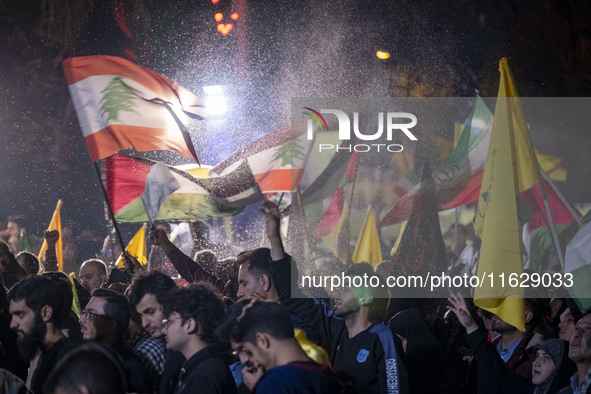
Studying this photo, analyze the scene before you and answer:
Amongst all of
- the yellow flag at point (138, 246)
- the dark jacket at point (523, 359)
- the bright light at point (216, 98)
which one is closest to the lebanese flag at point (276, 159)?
the yellow flag at point (138, 246)

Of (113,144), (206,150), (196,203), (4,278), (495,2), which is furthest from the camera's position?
(495,2)

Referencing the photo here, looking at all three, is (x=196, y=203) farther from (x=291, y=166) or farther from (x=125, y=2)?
(x=125, y=2)

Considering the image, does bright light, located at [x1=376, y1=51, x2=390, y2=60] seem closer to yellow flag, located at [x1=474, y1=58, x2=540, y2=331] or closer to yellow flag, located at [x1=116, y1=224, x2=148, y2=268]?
yellow flag, located at [x1=116, y1=224, x2=148, y2=268]

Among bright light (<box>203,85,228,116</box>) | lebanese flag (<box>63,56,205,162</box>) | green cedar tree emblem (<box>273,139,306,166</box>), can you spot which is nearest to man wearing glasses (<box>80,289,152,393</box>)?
lebanese flag (<box>63,56,205,162</box>)

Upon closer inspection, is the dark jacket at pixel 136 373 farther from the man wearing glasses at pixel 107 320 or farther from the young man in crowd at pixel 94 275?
the young man in crowd at pixel 94 275

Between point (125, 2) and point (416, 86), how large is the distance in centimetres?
758

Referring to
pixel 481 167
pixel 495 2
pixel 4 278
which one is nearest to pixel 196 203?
pixel 4 278

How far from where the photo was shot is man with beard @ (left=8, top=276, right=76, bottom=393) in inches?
163

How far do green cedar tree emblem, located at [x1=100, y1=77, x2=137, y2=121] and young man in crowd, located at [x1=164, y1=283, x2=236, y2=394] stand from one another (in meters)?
3.78

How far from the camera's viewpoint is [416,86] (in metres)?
19.1

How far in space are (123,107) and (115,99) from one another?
0.35 feet

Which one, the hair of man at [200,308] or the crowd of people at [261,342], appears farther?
the hair of man at [200,308]

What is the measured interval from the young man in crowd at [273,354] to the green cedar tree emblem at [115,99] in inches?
173

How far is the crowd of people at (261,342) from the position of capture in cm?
307
